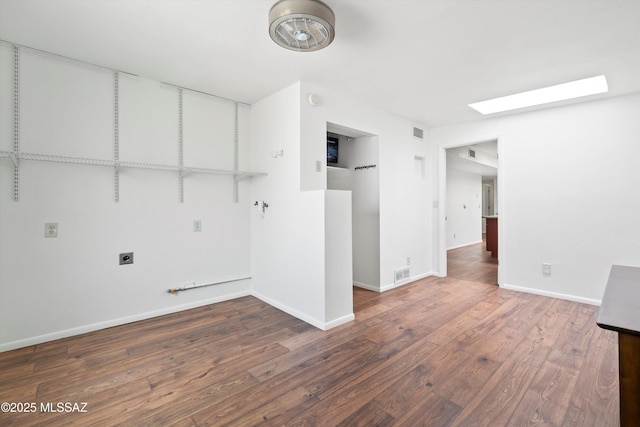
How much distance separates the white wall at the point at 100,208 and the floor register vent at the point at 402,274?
2.37 metres

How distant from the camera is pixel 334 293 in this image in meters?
2.87

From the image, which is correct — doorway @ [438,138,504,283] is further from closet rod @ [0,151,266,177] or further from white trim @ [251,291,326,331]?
closet rod @ [0,151,266,177]

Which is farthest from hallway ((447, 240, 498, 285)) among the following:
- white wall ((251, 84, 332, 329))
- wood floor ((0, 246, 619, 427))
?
white wall ((251, 84, 332, 329))

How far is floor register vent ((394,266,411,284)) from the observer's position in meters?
4.20

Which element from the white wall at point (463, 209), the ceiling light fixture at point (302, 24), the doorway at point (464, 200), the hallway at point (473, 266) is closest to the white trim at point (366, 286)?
the doorway at point (464, 200)

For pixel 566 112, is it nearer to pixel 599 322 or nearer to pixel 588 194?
pixel 588 194

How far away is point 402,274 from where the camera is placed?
4.29 m

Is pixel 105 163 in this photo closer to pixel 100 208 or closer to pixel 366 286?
pixel 100 208

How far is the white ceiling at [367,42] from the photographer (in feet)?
6.28

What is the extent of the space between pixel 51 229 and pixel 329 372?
2713 mm

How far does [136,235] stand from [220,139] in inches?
57.8

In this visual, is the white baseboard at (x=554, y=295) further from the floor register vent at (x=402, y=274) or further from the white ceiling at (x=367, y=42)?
the white ceiling at (x=367, y=42)

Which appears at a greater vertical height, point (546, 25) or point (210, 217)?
point (546, 25)

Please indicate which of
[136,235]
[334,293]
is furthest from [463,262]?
[136,235]
